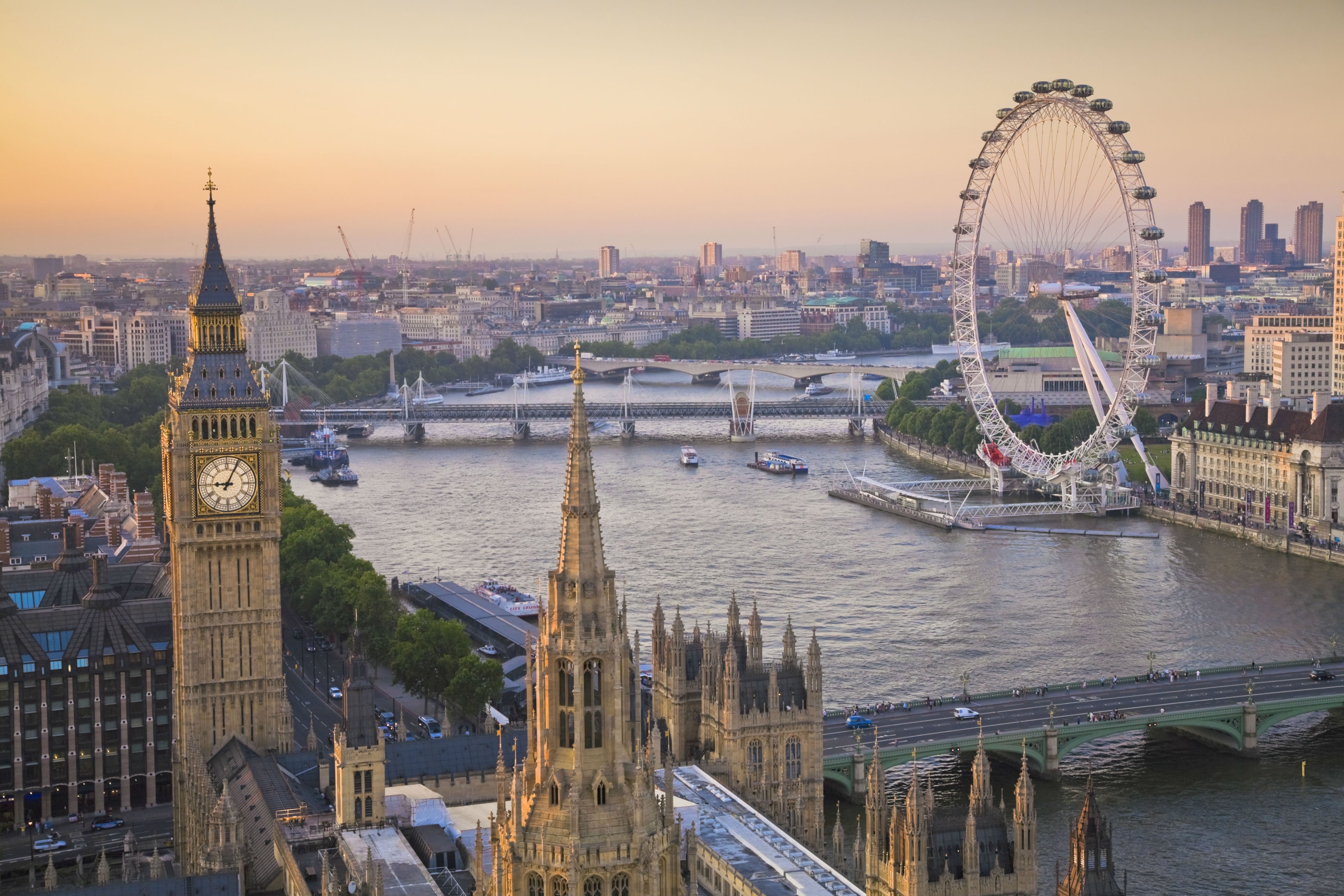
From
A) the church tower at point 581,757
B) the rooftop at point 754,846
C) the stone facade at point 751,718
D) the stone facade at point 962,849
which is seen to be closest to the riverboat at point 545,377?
the stone facade at point 751,718

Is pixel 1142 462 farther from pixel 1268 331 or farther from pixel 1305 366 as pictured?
pixel 1268 331

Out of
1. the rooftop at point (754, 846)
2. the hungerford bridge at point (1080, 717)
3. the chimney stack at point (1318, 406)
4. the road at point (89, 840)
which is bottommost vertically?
the road at point (89, 840)

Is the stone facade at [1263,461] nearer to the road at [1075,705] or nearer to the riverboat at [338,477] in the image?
the road at [1075,705]

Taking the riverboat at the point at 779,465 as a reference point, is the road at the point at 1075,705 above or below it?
below

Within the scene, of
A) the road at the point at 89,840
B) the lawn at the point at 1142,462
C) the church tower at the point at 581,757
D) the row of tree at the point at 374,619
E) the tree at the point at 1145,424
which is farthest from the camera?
the tree at the point at 1145,424

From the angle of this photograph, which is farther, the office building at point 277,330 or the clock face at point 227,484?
the office building at point 277,330

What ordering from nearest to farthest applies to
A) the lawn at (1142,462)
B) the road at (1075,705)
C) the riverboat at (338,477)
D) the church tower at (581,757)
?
the church tower at (581,757), the road at (1075,705), the lawn at (1142,462), the riverboat at (338,477)

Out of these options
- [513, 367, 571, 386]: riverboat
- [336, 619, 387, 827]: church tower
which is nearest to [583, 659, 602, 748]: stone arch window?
[336, 619, 387, 827]: church tower
